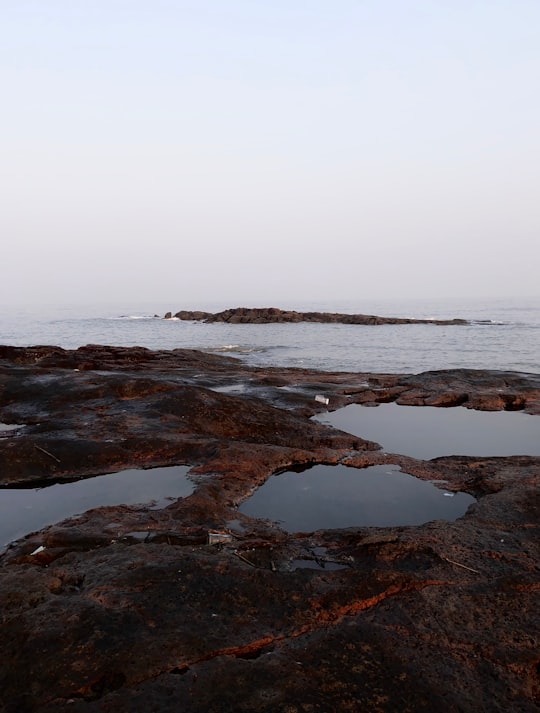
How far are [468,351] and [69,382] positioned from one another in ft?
107

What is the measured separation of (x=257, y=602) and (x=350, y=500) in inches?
136

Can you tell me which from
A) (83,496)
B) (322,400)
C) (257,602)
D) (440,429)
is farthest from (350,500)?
(322,400)

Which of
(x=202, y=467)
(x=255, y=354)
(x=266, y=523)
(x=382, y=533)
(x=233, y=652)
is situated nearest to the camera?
(x=233, y=652)

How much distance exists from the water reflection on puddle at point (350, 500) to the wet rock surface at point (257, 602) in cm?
33

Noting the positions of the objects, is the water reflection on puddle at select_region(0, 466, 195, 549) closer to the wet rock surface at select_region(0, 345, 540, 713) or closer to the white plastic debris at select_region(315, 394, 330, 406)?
the wet rock surface at select_region(0, 345, 540, 713)

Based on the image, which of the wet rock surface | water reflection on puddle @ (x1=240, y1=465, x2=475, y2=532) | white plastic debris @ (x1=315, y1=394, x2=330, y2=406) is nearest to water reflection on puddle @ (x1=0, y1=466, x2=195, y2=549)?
the wet rock surface

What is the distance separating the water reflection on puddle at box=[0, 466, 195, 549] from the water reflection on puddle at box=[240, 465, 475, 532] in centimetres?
142

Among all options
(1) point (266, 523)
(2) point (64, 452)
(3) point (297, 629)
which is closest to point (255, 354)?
(2) point (64, 452)

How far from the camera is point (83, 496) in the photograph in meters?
7.86

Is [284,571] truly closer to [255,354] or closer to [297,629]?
[297,629]

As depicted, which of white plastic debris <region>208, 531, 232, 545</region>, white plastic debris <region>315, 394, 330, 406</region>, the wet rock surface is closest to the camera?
the wet rock surface

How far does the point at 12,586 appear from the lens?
15.2ft

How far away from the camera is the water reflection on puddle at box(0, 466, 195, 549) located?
6930mm

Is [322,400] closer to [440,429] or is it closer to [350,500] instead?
A: [440,429]
